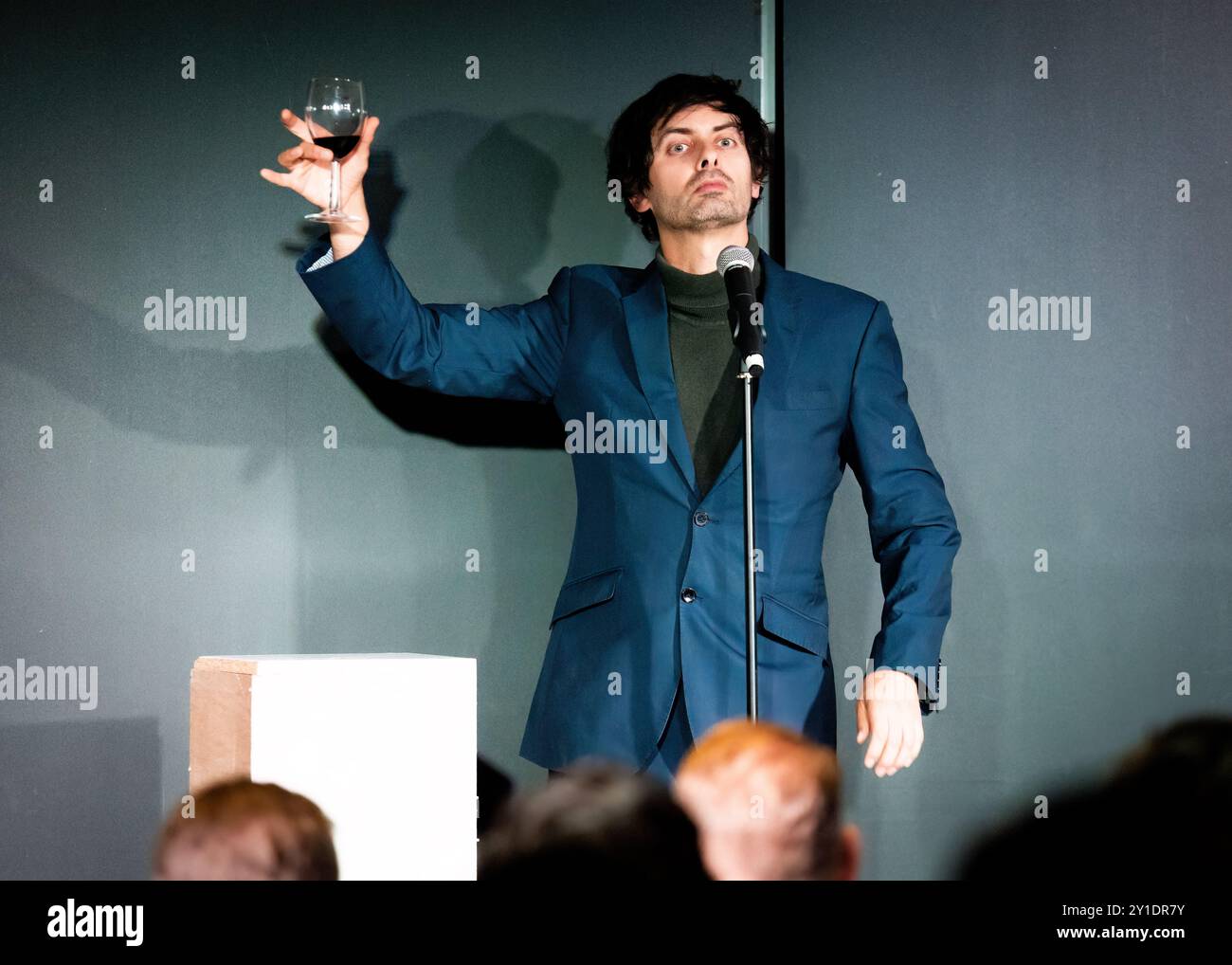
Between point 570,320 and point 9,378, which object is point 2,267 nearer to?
point 9,378

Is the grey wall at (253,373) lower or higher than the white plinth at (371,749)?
higher

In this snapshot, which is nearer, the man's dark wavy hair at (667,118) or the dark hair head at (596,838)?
the dark hair head at (596,838)

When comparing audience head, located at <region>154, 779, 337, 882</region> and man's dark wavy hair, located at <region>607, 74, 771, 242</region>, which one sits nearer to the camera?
audience head, located at <region>154, 779, 337, 882</region>

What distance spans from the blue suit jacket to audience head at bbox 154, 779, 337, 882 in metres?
1.62

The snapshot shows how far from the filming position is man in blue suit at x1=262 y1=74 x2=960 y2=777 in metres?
2.76

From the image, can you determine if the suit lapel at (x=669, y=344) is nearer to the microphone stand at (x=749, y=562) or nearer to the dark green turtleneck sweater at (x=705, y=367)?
the dark green turtleneck sweater at (x=705, y=367)

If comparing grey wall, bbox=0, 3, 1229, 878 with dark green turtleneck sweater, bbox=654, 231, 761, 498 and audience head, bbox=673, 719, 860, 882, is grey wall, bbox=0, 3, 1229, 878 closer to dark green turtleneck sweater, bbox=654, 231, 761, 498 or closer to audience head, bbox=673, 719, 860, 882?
dark green turtleneck sweater, bbox=654, 231, 761, 498

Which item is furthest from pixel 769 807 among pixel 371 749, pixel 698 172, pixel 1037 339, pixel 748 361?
pixel 1037 339

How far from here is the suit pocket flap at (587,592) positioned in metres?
2.83

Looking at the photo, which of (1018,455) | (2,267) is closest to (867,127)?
(1018,455)

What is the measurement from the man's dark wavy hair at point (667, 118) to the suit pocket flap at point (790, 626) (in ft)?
2.98

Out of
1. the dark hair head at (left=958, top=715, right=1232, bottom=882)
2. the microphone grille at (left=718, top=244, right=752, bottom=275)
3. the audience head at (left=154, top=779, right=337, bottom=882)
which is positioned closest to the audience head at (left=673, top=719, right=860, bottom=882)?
the dark hair head at (left=958, top=715, right=1232, bottom=882)

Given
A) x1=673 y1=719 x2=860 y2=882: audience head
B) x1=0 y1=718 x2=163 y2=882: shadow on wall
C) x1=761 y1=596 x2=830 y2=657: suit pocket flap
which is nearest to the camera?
x1=673 y1=719 x2=860 y2=882: audience head

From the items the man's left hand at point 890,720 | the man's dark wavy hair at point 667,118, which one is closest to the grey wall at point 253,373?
the man's dark wavy hair at point 667,118
